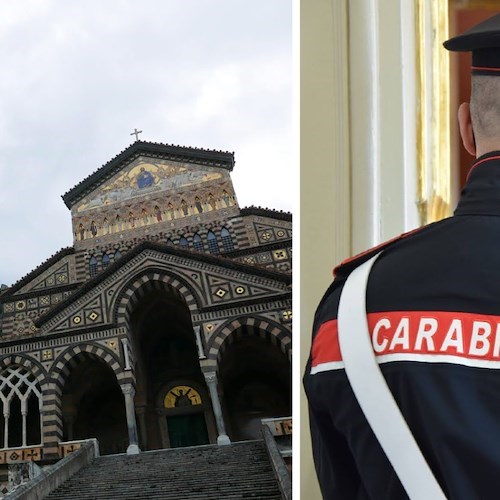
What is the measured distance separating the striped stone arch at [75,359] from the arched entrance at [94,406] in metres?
0.07

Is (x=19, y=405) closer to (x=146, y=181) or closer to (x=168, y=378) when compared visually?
(x=168, y=378)

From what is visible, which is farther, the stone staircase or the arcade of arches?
the arcade of arches

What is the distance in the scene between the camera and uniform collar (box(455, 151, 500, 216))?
580mm

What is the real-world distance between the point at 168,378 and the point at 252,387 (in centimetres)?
182

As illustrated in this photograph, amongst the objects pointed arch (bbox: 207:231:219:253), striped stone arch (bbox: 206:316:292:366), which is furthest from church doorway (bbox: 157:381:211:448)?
pointed arch (bbox: 207:231:219:253)

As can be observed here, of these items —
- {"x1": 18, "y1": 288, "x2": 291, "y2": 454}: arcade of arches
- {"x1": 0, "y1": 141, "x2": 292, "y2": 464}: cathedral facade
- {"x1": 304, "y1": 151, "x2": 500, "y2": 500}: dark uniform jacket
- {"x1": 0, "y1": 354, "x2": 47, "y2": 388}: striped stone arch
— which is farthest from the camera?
{"x1": 18, "y1": 288, "x2": 291, "y2": 454}: arcade of arches

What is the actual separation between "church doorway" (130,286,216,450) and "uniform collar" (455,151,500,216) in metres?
10.9

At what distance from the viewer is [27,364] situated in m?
11.0

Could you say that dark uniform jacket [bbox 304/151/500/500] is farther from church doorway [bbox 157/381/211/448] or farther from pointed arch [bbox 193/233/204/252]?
pointed arch [bbox 193/233/204/252]

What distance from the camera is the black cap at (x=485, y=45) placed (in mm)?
667

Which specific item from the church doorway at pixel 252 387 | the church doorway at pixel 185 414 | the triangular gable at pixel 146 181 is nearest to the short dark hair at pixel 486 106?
the church doorway at pixel 252 387

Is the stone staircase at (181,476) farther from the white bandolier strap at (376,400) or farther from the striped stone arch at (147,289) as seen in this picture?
the white bandolier strap at (376,400)

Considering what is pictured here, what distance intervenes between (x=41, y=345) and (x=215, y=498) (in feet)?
18.3

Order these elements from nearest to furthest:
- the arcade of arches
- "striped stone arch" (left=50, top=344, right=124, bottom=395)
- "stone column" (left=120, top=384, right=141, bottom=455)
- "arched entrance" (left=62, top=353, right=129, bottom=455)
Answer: "stone column" (left=120, top=384, right=141, bottom=455) → "striped stone arch" (left=50, top=344, right=124, bottom=395) → "arched entrance" (left=62, top=353, right=129, bottom=455) → the arcade of arches
